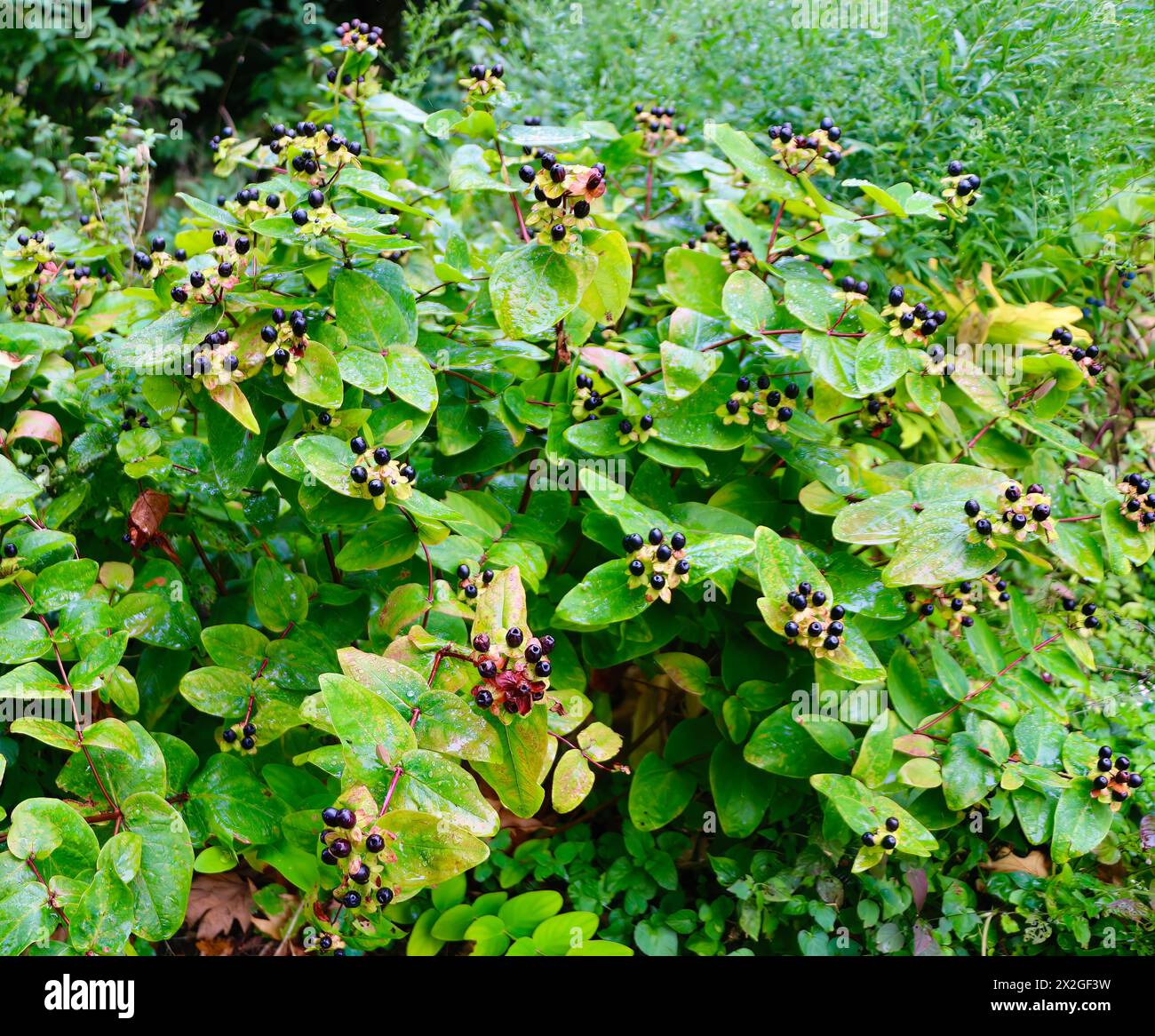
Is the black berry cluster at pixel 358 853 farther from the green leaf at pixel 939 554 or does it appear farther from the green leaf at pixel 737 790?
the green leaf at pixel 939 554

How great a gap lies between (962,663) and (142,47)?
5.03m

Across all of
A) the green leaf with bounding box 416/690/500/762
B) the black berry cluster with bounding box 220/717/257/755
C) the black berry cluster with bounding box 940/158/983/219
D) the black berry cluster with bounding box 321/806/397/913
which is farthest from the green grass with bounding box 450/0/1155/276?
the black berry cluster with bounding box 321/806/397/913

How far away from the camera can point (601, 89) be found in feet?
10.6

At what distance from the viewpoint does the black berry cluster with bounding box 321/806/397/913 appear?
131 centimetres

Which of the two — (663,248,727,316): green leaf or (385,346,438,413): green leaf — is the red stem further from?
(385,346,438,413): green leaf

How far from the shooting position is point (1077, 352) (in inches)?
79.8

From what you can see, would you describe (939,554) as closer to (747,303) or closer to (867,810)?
(867,810)

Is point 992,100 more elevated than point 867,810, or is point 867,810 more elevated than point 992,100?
point 992,100

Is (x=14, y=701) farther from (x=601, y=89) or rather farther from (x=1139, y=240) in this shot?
(x=1139, y=240)

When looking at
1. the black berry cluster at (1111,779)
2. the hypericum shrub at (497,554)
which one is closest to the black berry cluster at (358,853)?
the hypericum shrub at (497,554)

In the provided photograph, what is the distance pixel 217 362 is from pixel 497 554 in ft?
1.88

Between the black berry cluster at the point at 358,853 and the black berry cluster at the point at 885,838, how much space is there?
2.78 ft

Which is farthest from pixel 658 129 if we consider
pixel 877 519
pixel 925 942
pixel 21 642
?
pixel 925 942

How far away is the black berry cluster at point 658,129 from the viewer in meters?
2.51
